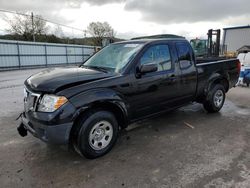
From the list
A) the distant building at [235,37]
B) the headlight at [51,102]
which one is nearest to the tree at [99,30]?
the distant building at [235,37]

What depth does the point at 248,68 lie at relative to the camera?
906 centimetres

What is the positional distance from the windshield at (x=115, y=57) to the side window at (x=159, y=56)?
196 millimetres

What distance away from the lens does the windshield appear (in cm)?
351

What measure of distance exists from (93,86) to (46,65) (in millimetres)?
21931

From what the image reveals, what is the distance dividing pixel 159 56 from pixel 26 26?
1409 inches

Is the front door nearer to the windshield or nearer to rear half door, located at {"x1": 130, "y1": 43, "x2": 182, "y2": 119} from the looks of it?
rear half door, located at {"x1": 130, "y1": 43, "x2": 182, "y2": 119}

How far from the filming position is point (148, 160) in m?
3.07

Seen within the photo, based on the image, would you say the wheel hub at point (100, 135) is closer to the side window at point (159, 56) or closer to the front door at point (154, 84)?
the front door at point (154, 84)

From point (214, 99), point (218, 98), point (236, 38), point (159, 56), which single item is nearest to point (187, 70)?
point (159, 56)

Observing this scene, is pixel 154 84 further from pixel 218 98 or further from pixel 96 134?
pixel 218 98

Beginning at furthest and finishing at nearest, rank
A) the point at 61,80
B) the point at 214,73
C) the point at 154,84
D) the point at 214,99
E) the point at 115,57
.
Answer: the point at 214,99
the point at 214,73
the point at 115,57
the point at 154,84
the point at 61,80

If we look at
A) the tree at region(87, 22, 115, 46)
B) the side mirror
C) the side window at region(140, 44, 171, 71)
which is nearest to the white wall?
the tree at region(87, 22, 115, 46)

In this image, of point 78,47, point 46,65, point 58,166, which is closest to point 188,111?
point 58,166

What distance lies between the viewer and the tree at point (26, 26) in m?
33.0
